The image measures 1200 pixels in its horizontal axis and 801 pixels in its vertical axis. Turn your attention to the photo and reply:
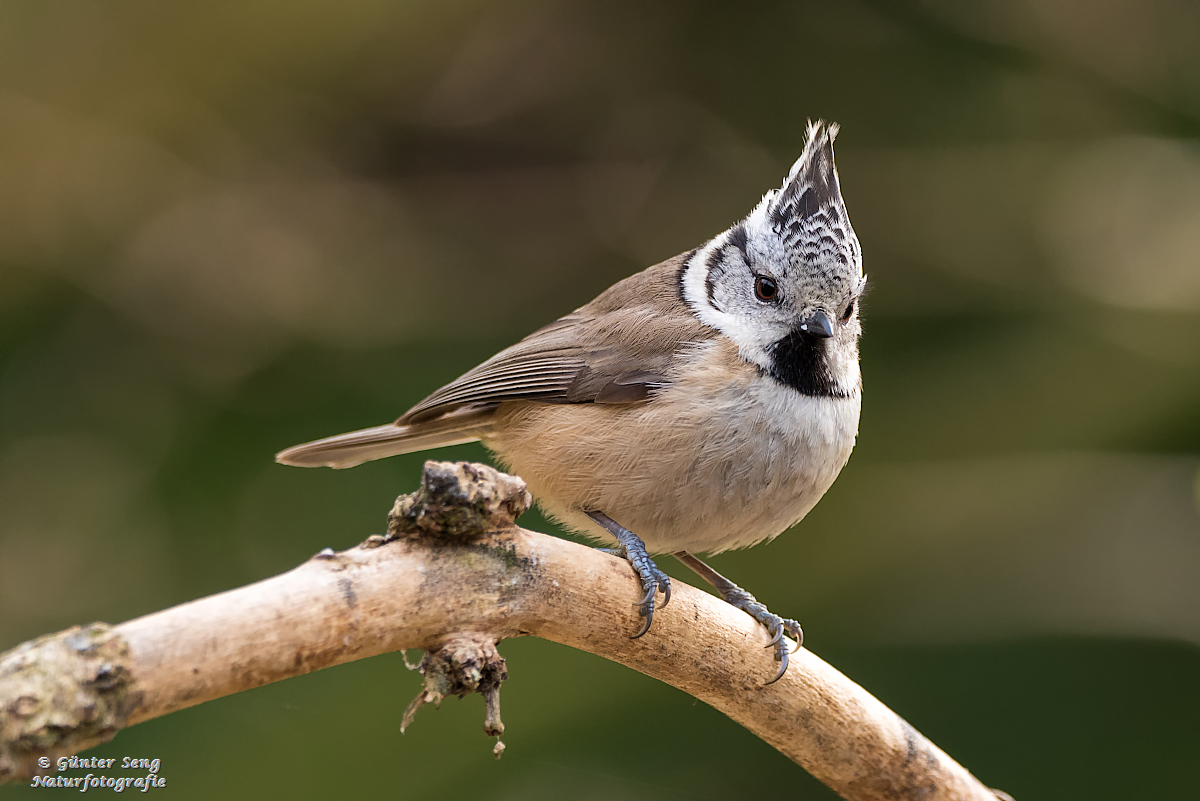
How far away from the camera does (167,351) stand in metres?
3.74

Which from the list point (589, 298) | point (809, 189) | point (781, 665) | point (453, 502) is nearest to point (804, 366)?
point (809, 189)

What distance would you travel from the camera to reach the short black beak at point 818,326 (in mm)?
2439

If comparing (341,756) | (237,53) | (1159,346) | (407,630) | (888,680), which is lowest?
(341,756)

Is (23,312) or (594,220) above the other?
(594,220)

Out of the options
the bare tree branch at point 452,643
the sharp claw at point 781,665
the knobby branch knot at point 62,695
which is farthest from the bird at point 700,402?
the knobby branch knot at point 62,695

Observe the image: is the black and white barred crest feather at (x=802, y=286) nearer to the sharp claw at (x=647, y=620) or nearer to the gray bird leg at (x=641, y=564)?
the gray bird leg at (x=641, y=564)

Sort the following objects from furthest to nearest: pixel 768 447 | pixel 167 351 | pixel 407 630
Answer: pixel 167 351, pixel 768 447, pixel 407 630

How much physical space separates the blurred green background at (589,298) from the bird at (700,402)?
94 centimetres

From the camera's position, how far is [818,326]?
245 centimetres

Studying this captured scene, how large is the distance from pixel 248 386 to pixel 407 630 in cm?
236

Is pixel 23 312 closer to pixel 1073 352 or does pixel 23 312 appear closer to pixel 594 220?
pixel 594 220

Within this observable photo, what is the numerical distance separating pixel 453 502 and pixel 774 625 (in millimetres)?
1030

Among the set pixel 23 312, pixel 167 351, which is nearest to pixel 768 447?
pixel 167 351

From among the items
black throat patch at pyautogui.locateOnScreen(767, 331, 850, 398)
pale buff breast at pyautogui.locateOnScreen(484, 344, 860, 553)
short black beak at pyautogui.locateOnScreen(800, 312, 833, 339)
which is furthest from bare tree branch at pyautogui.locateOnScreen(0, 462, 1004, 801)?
short black beak at pyautogui.locateOnScreen(800, 312, 833, 339)
